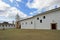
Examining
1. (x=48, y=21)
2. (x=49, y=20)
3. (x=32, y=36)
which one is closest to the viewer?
(x=32, y=36)

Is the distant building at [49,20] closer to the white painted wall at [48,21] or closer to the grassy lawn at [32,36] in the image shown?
the white painted wall at [48,21]

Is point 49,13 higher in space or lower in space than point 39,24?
higher

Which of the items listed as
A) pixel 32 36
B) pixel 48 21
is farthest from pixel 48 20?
pixel 32 36

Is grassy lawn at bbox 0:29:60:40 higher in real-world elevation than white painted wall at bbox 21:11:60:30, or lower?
lower

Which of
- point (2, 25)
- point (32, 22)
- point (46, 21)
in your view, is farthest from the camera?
point (2, 25)

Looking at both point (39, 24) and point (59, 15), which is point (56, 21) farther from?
point (39, 24)

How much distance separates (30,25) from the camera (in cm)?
3931

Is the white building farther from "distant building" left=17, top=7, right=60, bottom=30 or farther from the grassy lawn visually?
the grassy lawn

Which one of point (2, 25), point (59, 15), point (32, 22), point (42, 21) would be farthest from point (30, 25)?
point (2, 25)

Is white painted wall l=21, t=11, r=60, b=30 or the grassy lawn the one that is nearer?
the grassy lawn

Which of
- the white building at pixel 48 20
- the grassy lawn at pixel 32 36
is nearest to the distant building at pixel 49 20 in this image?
the white building at pixel 48 20

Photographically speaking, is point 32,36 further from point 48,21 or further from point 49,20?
point 48,21

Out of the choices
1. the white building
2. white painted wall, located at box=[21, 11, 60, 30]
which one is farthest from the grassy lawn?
the white building

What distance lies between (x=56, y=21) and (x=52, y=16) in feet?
5.53
